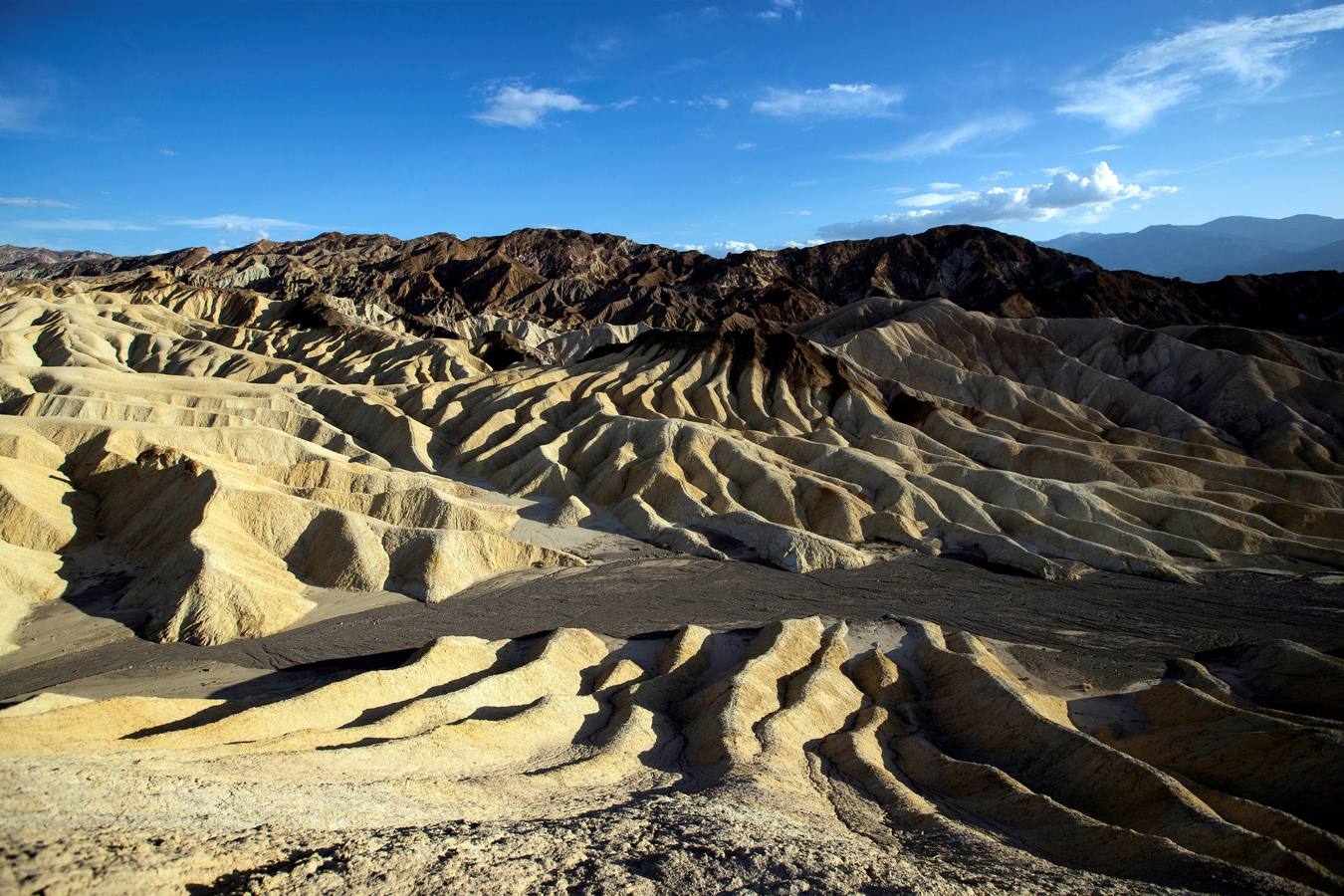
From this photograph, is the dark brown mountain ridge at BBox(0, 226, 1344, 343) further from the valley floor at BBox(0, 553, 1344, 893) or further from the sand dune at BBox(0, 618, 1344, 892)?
the sand dune at BBox(0, 618, 1344, 892)

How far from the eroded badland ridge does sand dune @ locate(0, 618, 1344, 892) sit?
109 millimetres

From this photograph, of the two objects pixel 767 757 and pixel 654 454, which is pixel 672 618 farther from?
pixel 654 454

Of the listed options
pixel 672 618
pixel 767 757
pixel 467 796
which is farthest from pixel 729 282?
pixel 467 796

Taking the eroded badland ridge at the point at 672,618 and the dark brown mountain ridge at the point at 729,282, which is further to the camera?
the dark brown mountain ridge at the point at 729,282

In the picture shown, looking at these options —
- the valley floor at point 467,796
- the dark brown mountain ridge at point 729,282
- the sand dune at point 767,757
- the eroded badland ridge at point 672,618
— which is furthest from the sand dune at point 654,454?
the dark brown mountain ridge at point 729,282

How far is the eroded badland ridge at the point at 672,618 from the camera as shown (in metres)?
11.9

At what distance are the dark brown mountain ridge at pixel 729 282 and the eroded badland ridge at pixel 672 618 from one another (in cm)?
2461

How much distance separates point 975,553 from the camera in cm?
3950

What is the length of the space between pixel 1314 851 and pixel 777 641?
14.3 meters

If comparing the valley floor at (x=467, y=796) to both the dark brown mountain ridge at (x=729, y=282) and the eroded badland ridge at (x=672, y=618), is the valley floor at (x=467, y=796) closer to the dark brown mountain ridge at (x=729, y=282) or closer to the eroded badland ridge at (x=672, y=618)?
the eroded badland ridge at (x=672, y=618)

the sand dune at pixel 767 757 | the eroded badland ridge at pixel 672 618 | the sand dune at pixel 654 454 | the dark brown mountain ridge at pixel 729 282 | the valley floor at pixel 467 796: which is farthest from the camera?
the dark brown mountain ridge at pixel 729 282

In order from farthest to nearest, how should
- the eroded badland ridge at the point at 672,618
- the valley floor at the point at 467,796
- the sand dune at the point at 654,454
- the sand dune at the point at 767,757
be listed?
the sand dune at the point at 654,454, the eroded badland ridge at the point at 672,618, the sand dune at the point at 767,757, the valley floor at the point at 467,796

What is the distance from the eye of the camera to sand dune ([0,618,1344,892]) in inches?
461

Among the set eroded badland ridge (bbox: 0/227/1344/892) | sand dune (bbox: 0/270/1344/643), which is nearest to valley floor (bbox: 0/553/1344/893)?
eroded badland ridge (bbox: 0/227/1344/892)
